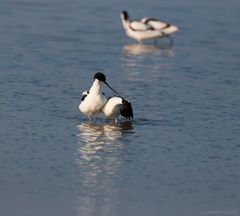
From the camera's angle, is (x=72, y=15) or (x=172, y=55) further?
(x=72, y=15)

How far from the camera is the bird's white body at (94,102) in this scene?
12438 mm

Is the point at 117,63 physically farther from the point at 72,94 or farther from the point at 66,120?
the point at 66,120

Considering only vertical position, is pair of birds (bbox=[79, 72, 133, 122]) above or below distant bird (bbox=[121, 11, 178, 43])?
below

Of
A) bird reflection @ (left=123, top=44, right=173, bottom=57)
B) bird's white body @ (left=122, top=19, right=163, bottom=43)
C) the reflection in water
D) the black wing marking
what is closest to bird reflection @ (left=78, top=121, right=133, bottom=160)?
the reflection in water

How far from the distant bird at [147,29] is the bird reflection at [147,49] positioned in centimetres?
23

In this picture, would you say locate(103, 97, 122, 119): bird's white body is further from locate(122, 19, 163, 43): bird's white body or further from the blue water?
locate(122, 19, 163, 43): bird's white body

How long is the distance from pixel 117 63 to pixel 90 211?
9658 mm

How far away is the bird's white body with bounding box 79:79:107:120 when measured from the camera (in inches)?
490

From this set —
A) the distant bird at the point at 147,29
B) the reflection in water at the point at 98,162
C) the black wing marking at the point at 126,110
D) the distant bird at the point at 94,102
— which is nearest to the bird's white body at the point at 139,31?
the distant bird at the point at 147,29

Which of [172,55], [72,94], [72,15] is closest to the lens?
[72,94]

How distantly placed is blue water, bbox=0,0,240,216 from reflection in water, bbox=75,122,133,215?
1cm

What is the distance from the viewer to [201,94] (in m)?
15.0

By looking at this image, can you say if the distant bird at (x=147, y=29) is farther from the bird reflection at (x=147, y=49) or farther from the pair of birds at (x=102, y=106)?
the pair of birds at (x=102, y=106)

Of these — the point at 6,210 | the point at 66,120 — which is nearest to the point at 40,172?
the point at 6,210
